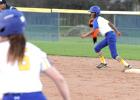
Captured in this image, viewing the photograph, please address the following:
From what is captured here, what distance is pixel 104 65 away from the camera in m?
15.8

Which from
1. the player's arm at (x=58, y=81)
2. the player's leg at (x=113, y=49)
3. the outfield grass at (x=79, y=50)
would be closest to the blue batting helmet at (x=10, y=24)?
the player's arm at (x=58, y=81)

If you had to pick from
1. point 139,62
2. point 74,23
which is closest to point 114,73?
point 139,62

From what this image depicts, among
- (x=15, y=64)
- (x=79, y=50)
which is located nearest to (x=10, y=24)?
(x=15, y=64)

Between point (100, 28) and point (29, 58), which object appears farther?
Answer: point (100, 28)

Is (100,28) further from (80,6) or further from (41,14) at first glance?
(80,6)

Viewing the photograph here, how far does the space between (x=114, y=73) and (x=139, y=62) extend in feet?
13.6

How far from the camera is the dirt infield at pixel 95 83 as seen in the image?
33.5ft

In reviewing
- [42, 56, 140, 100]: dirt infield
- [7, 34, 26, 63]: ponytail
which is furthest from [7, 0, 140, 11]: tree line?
[7, 34, 26, 63]: ponytail

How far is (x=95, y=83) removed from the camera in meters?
12.0

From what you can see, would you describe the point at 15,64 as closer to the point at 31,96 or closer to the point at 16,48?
the point at 16,48

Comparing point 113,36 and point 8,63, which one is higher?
point 8,63

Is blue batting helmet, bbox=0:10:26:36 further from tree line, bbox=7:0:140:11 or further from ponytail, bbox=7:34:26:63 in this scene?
tree line, bbox=7:0:140:11

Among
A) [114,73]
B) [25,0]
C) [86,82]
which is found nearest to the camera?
[86,82]

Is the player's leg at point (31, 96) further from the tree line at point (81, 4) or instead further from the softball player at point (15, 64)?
the tree line at point (81, 4)
